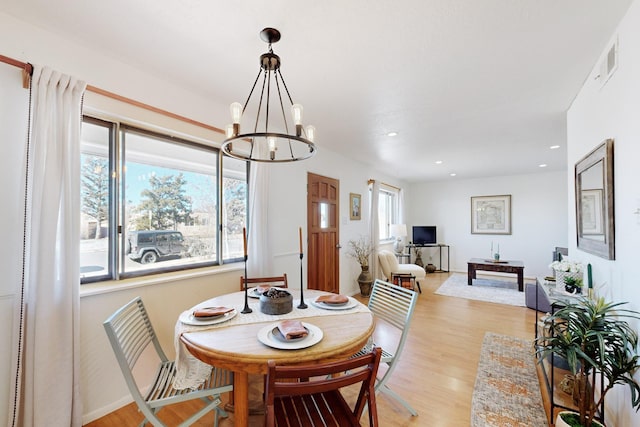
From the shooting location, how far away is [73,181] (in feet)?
5.59

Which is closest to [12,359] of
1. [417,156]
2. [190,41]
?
[190,41]

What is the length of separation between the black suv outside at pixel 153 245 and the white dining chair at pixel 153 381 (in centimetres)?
63

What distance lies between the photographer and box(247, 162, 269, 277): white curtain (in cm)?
283

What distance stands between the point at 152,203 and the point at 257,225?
3.12ft

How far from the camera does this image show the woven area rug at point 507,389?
1.87 metres

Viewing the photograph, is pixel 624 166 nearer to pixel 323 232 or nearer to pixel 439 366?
pixel 439 366

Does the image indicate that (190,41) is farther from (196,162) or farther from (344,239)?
(344,239)

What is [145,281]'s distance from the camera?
6.86 feet

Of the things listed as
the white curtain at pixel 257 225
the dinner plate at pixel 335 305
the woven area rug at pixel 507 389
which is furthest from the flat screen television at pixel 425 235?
the dinner plate at pixel 335 305

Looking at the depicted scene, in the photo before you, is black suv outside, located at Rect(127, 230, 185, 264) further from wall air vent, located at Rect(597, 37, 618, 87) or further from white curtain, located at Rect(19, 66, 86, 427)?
wall air vent, located at Rect(597, 37, 618, 87)

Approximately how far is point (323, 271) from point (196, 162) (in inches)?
93.2

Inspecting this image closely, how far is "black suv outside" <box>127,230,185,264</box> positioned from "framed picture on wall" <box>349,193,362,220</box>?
10.0ft

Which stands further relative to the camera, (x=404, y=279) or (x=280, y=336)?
(x=404, y=279)

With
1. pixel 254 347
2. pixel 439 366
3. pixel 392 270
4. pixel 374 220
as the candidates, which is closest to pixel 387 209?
pixel 374 220
